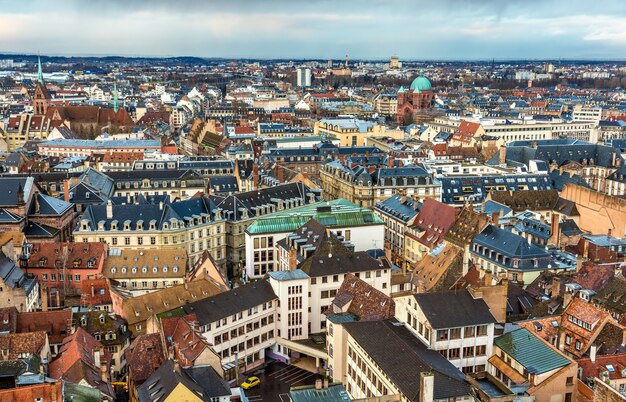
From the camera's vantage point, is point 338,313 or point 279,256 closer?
point 338,313

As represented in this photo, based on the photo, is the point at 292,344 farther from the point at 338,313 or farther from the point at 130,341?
the point at 130,341

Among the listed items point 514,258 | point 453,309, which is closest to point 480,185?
point 514,258

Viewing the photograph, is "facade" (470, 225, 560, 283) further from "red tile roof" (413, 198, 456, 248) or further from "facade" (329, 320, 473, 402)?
"facade" (329, 320, 473, 402)

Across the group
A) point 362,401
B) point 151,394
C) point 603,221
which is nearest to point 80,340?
point 151,394

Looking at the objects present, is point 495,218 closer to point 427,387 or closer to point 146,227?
point 427,387

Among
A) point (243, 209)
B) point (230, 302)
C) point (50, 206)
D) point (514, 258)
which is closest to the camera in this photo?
point (230, 302)
